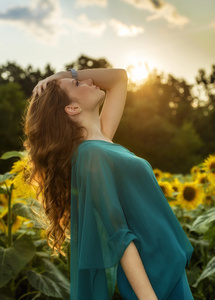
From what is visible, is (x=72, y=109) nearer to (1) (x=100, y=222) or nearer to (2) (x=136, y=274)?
(1) (x=100, y=222)

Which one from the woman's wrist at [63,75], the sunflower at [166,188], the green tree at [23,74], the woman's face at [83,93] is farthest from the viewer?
the green tree at [23,74]

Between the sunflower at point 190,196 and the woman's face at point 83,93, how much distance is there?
2.02 m

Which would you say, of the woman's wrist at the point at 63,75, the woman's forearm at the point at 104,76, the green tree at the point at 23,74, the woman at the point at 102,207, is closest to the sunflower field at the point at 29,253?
the woman at the point at 102,207

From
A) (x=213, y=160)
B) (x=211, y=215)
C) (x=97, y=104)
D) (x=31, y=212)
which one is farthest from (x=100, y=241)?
(x=213, y=160)

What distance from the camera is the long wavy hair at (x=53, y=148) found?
1705mm

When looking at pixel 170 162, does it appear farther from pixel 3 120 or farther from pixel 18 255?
pixel 18 255

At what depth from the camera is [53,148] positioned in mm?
1700

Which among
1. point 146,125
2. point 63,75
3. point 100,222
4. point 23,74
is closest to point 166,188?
point 63,75

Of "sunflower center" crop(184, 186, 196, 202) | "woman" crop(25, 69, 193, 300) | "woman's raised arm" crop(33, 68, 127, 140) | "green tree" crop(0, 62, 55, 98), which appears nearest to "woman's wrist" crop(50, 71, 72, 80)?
"woman's raised arm" crop(33, 68, 127, 140)

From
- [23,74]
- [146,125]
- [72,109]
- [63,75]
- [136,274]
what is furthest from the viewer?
[23,74]

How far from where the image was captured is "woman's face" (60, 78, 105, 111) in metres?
1.83

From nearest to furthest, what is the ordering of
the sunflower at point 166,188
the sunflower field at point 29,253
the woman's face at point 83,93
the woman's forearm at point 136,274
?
the woman's forearm at point 136,274 → the woman's face at point 83,93 → the sunflower field at point 29,253 → the sunflower at point 166,188

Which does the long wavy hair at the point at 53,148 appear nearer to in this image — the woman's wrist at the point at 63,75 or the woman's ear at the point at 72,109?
the woman's ear at the point at 72,109

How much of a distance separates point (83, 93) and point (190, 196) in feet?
7.04
